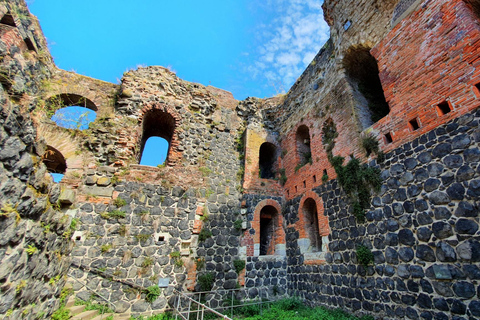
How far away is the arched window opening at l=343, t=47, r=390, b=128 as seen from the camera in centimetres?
812

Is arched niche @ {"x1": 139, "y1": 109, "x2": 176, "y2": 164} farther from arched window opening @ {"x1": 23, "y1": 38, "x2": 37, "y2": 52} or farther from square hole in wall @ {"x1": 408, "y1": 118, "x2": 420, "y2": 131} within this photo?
square hole in wall @ {"x1": 408, "y1": 118, "x2": 420, "y2": 131}

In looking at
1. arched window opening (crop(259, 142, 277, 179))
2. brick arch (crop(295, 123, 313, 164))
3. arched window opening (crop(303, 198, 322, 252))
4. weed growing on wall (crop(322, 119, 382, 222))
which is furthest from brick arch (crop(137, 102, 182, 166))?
Answer: weed growing on wall (crop(322, 119, 382, 222))

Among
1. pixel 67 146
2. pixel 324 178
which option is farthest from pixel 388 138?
pixel 67 146

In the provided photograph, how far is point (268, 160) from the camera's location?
13.0 m

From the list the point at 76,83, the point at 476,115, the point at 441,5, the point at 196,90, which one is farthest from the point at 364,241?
the point at 76,83

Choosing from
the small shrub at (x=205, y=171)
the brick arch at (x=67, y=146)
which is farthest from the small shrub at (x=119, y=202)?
the small shrub at (x=205, y=171)

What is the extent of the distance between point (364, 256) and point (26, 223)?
722 cm

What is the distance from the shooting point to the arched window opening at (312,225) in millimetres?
8919

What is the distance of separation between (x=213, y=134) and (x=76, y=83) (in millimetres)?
6001

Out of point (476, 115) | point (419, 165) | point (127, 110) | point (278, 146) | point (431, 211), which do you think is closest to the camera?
point (476, 115)

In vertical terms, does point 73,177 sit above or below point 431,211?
above

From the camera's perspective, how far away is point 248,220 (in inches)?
379

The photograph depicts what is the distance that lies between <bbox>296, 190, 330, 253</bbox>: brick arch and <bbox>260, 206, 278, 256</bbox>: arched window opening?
1.46 m

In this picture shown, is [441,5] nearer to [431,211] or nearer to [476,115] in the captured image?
A: [476,115]
